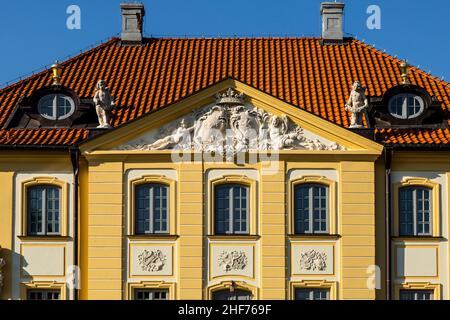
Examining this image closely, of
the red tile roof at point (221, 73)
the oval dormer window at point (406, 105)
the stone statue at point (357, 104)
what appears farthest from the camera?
the red tile roof at point (221, 73)

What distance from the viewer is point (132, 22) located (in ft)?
155

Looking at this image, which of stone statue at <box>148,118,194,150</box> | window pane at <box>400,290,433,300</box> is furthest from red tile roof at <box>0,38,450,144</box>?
window pane at <box>400,290,433,300</box>

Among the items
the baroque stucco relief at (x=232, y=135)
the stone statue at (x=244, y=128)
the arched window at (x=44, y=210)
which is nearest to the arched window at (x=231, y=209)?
the baroque stucco relief at (x=232, y=135)

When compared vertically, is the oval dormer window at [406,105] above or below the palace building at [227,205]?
above

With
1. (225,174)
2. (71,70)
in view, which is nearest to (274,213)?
(225,174)

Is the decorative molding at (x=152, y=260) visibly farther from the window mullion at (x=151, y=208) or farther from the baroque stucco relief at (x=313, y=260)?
the baroque stucco relief at (x=313, y=260)

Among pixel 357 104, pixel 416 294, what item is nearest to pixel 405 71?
pixel 357 104

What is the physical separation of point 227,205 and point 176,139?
2.64 meters

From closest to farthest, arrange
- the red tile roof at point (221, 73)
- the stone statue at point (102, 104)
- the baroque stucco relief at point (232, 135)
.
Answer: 1. the baroque stucco relief at point (232, 135)
2. the stone statue at point (102, 104)
3. the red tile roof at point (221, 73)

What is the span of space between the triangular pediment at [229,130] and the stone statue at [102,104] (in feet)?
2.06

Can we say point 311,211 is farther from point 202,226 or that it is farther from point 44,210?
point 44,210

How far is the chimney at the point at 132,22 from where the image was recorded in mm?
46375

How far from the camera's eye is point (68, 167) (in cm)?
3959
